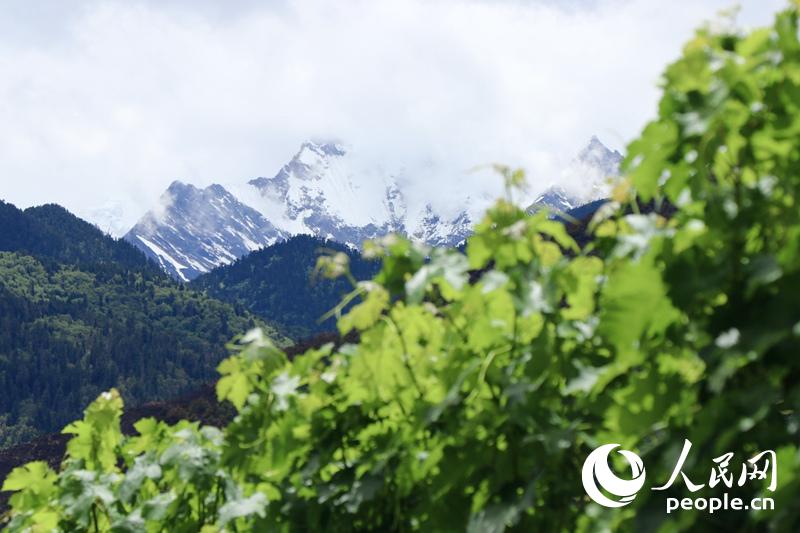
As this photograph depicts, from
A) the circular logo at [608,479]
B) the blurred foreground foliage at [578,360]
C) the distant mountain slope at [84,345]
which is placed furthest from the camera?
the distant mountain slope at [84,345]

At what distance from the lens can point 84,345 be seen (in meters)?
181

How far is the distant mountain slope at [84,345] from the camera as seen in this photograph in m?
165

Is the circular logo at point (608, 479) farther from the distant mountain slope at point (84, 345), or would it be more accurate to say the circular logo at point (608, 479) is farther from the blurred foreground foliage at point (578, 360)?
the distant mountain slope at point (84, 345)

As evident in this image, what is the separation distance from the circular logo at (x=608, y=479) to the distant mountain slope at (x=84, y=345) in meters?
157

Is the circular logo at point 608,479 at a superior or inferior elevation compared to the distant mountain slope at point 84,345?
inferior

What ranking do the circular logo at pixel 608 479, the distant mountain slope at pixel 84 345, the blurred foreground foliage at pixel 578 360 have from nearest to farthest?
the blurred foreground foliage at pixel 578 360 → the circular logo at pixel 608 479 → the distant mountain slope at pixel 84 345

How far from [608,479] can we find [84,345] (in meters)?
195

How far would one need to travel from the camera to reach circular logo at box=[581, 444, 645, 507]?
1511 millimetres

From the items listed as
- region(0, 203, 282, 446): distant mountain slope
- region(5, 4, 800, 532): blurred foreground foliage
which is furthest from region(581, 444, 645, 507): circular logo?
region(0, 203, 282, 446): distant mountain slope

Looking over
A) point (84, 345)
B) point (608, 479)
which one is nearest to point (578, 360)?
point (608, 479)

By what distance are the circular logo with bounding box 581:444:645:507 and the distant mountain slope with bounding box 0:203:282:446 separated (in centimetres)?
15714

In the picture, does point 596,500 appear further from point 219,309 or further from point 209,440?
point 219,309

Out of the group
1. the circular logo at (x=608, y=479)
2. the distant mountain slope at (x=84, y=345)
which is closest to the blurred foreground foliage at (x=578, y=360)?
the circular logo at (x=608, y=479)

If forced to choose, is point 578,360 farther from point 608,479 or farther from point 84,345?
point 84,345
